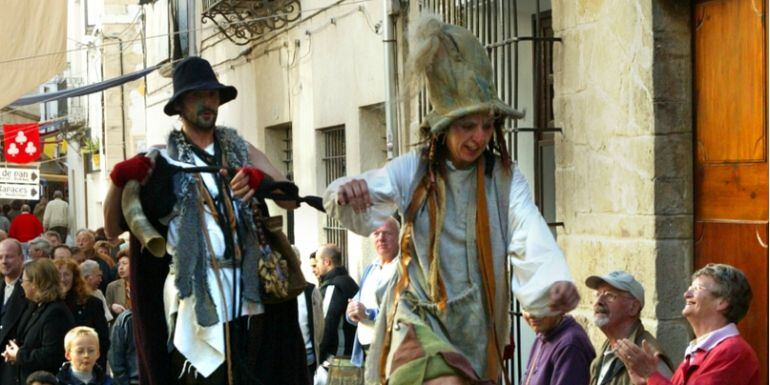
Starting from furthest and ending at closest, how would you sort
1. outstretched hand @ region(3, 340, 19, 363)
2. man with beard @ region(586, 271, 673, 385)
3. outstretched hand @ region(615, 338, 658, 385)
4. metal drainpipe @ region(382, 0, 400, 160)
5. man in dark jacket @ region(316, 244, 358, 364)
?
1. metal drainpipe @ region(382, 0, 400, 160)
2. man in dark jacket @ region(316, 244, 358, 364)
3. outstretched hand @ region(3, 340, 19, 363)
4. man with beard @ region(586, 271, 673, 385)
5. outstretched hand @ region(615, 338, 658, 385)

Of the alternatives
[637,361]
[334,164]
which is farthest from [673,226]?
[334,164]

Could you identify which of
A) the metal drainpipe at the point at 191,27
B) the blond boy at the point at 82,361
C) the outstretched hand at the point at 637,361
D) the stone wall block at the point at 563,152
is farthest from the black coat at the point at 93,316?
the metal drainpipe at the point at 191,27

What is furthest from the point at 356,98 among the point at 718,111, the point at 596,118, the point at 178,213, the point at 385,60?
the point at 178,213

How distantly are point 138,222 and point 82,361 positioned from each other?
147 inches

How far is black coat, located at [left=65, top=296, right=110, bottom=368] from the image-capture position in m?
10.7

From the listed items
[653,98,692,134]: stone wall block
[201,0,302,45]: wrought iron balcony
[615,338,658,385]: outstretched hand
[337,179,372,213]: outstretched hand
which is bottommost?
[615,338,658,385]: outstretched hand

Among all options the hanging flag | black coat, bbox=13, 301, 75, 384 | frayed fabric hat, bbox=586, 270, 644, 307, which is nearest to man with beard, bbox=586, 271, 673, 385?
frayed fabric hat, bbox=586, 270, 644, 307

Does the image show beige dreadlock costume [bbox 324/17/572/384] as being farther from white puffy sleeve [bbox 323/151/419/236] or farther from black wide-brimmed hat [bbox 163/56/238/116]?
black wide-brimmed hat [bbox 163/56/238/116]

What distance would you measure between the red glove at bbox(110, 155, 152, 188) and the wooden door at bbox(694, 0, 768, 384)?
3.31 metres

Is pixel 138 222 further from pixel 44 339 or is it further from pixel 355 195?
pixel 44 339

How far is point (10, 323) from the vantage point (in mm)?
10578

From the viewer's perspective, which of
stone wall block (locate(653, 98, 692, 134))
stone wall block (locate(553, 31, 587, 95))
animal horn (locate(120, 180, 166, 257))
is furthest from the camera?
stone wall block (locate(553, 31, 587, 95))

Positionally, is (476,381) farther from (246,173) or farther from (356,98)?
(356,98)

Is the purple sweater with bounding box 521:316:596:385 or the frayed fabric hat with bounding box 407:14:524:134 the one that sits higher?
the frayed fabric hat with bounding box 407:14:524:134
